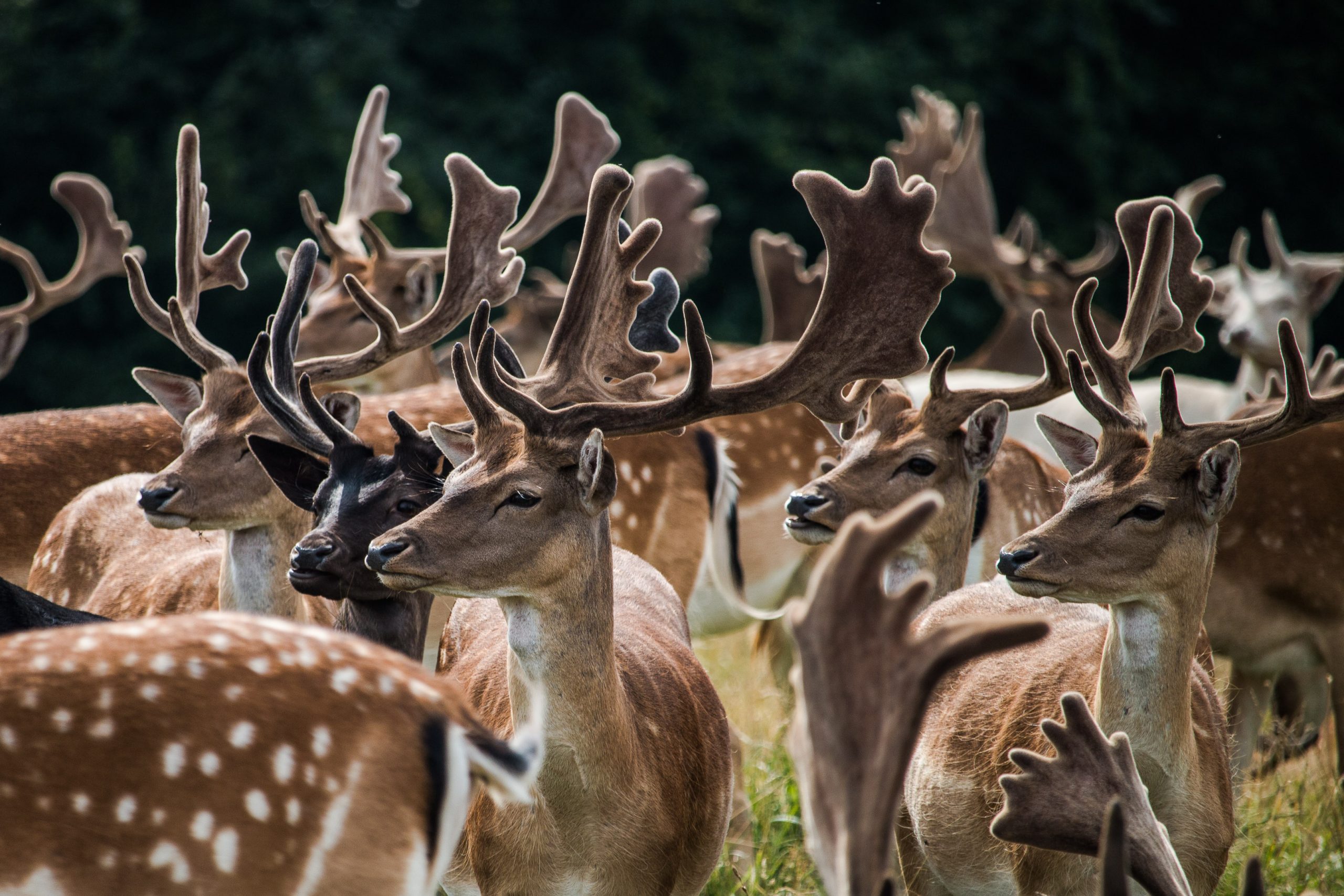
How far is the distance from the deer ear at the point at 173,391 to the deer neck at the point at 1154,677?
250cm

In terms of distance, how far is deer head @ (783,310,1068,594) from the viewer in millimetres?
3830

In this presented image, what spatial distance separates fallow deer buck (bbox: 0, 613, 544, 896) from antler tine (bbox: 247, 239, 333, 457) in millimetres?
1524

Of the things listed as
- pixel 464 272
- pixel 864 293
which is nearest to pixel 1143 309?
pixel 864 293

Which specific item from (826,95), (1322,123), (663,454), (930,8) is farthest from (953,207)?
(1322,123)

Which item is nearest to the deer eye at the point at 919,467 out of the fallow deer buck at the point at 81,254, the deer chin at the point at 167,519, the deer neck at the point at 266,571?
the deer neck at the point at 266,571

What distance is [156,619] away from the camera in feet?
6.90

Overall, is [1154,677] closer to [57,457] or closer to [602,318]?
[602,318]

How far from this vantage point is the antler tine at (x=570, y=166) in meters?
5.32

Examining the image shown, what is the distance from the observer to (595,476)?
289cm

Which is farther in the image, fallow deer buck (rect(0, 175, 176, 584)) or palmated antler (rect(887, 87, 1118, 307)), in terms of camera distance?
palmated antler (rect(887, 87, 1118, 307))

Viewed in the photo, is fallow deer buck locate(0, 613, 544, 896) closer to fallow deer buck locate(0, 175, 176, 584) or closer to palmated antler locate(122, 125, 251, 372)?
palmated antler locate(122, 125, 251, 372)

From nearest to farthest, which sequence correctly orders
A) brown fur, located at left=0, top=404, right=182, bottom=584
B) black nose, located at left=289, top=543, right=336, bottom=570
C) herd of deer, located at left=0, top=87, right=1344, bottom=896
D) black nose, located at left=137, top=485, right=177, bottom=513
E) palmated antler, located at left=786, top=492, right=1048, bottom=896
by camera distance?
palmated antler, located at left=786, top=492, right=1048, bottom=896
herd of deer, located at left=0, top=87, right=1344, bottom=896
black nose, located at left=289, top=543, right=336, bottom=570
black nose, located at left=137, top=485, right=177, bottom=513
brown fur, located at left=0, top=404, right=182, bottom=584

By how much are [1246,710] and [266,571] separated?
316 centimetres

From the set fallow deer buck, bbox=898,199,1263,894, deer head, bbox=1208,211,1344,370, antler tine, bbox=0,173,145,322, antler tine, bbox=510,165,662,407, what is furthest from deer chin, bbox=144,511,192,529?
deer head, bbox=1208,211,1344,370
